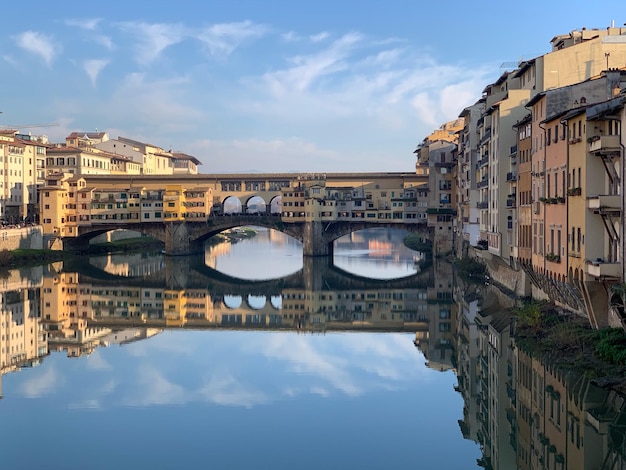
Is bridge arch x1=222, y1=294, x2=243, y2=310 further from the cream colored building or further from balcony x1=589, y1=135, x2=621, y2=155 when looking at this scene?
the cream colored building

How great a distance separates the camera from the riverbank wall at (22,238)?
164ft

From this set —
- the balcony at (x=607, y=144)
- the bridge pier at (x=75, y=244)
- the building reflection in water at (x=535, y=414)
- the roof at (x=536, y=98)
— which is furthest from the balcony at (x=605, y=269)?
the bridge pier at (x=75, y=244)

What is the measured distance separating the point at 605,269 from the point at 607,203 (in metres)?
1.54

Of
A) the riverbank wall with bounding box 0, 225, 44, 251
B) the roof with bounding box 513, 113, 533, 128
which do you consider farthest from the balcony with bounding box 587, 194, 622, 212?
the riverbank wall with bounding box 0, 225, 44, 251

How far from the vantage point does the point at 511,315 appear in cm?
2597

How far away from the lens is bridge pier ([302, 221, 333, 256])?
5672 cm

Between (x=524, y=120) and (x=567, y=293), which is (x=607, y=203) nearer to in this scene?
(x=567, y=293)

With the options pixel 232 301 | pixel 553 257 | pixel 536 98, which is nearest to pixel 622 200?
pixel 553 257

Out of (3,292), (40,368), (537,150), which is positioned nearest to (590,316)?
(537,150)

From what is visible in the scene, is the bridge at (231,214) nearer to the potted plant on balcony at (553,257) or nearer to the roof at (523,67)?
the roof at (523,67)

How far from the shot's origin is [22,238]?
2066 inches

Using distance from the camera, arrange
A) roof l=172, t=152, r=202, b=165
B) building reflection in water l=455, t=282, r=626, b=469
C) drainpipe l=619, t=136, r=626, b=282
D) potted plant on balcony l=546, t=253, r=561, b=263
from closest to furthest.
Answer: building reflection in water l=455, t=282, r=626, b=469 → drainpipe l=619, t=136, r=626, b=282 → potted plant on balcony l=546, t=253, r=561, b=263 → roof l=172, t=152, r=202, b=165

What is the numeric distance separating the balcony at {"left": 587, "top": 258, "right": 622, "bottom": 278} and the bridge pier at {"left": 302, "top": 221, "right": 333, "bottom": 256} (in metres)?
38.7

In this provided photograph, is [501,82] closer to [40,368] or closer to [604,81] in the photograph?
[604,81]
